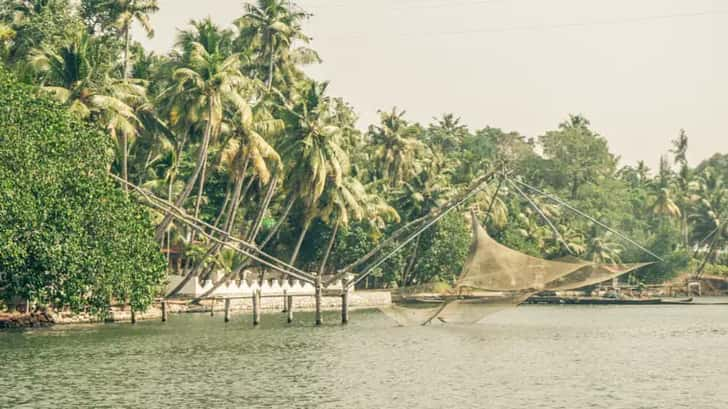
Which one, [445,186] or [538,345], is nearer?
[538,345]

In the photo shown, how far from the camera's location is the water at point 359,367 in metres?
23.9

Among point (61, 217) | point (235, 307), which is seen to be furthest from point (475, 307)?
point (235, 307)

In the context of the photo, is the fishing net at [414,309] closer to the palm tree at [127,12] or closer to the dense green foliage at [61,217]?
the dense green foliage at [61,217]

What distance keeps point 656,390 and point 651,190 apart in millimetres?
89298

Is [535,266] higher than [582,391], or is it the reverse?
[535,266]

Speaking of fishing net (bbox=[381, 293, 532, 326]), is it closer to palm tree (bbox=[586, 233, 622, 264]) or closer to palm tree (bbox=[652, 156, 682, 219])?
palm tree (bbox=[586, 233, 622, 264])

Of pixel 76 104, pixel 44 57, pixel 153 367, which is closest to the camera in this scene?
pixel 153 367

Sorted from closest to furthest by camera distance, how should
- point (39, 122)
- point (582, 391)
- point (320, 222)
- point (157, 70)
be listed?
point (582, 391) → point (39, 122) → point (157, 70) → point (320, 222)

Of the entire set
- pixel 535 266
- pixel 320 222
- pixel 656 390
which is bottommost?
pixel 656 390

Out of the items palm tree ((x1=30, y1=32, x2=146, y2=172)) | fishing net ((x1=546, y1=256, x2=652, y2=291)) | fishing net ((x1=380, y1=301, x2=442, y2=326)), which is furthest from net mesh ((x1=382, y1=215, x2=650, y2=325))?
palm tree ((x1=30, y1=32, x2=146, y2=172))

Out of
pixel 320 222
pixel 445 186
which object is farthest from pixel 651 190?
pixel 320 222

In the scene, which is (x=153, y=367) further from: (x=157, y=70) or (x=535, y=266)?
(x=157, y=70)

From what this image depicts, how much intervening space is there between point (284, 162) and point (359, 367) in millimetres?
27879

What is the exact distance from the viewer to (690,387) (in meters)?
26.0
